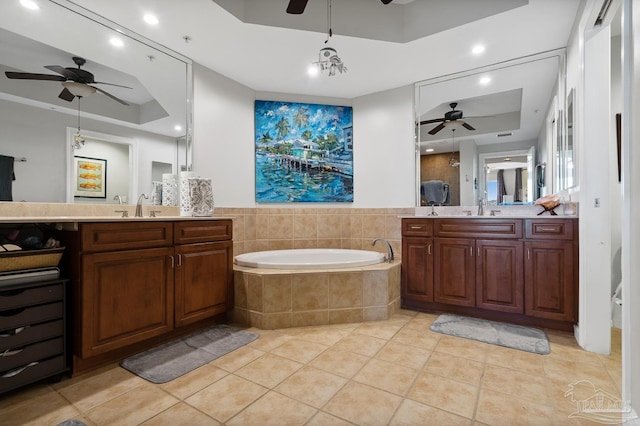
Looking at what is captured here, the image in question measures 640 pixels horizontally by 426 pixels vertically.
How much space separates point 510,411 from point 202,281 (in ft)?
6.80

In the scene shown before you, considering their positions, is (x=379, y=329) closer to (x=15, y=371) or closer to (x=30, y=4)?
(x=15, y=371)

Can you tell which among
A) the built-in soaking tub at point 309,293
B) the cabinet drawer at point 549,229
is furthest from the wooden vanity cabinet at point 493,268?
the built-in soaking tub at point 309,293

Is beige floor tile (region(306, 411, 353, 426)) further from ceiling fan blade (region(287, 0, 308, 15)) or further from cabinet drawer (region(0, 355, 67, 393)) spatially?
ceiling fan blade (region(287, 0, 308, 15))

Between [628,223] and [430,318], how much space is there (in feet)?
5.91

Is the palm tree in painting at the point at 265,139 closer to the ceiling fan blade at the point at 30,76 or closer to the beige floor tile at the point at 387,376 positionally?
the ceiling fan blade at the point at 30,76

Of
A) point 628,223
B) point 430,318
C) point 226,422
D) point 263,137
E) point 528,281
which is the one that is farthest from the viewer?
point 263,137

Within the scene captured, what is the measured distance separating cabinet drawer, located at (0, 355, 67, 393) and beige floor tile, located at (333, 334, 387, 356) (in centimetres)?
161

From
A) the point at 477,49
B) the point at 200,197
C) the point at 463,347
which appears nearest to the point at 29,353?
the point at 200,197

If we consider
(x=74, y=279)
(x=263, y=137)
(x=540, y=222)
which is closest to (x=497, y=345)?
(x=540, y=222)

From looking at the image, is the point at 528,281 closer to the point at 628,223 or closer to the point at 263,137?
the point at 628,223

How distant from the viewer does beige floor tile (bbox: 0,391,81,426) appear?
139 centimetres

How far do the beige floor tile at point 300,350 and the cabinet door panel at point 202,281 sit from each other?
68cm

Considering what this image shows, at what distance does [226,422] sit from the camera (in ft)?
4.57

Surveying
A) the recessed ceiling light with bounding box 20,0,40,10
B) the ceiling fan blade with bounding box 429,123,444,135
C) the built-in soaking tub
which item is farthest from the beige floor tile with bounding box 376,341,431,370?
the recessed ceiling light with bounding box 20,0,40,10
